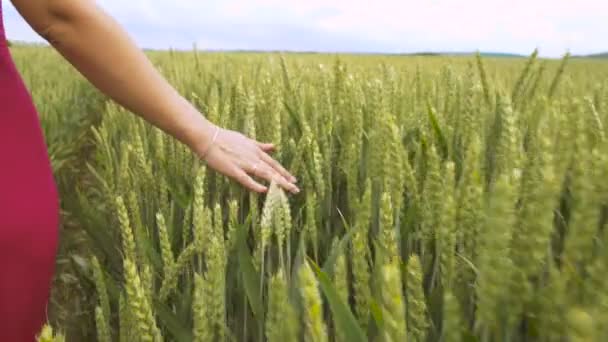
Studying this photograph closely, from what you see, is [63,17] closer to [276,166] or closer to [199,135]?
[199,135]

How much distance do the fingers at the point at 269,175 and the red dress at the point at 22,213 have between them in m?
0.28

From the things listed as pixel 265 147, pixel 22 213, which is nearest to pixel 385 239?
pixel 22 213

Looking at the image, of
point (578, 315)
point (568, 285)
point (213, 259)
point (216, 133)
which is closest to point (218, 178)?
point (216, 133)

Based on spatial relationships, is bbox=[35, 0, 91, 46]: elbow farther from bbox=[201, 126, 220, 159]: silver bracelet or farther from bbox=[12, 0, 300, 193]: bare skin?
bbox=[201, 126, 220, 159]: silver bracelet

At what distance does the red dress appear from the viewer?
0.74m

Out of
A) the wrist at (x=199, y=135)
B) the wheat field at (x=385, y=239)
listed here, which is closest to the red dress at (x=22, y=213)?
the wheat field at (x=385, y=239)

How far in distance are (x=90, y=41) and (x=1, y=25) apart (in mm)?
120

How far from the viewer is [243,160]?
38.8 inches

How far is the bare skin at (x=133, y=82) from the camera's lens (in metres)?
0.92

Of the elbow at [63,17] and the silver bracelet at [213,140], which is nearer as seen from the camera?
the elbow at [63,17]

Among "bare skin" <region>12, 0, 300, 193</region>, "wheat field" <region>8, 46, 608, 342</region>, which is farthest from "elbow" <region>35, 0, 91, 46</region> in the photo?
"wheat field" <region>8, 46, 608, 342</region>

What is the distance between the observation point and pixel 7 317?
770 millimetres

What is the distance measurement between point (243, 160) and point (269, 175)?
5 cm

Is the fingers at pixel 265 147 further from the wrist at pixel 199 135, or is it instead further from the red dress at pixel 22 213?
the red dress at pixel 22 213
